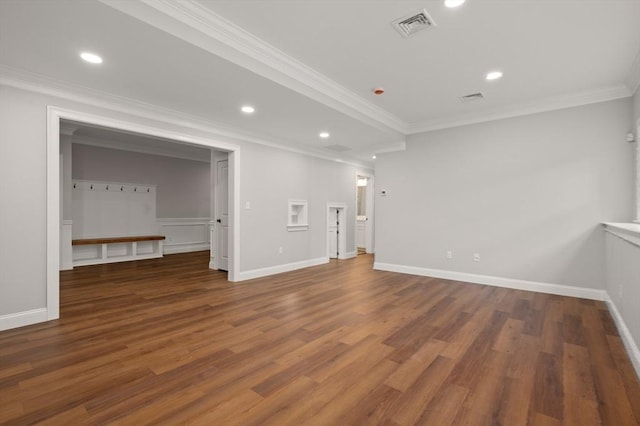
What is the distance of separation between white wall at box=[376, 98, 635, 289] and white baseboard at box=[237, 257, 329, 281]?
1.75 meters

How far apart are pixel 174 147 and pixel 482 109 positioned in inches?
286

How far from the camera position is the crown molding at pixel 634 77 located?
3.29 meters

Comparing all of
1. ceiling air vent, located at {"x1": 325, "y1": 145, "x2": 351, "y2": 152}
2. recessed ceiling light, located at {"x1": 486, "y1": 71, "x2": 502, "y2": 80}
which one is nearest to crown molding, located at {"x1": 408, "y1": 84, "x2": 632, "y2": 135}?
recessed ceiling light, located at {"x1": 486, "y1": 71, "x2": 502, "y2": 80}

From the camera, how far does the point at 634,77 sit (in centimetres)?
356

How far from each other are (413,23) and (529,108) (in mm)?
3078

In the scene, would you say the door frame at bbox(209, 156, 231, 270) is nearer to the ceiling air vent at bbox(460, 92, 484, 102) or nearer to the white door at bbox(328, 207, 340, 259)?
the white door at bbox(328, 207, 340, 259)

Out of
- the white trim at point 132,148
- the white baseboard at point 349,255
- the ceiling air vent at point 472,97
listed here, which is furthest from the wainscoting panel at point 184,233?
the ceiling air vent at point 472,97

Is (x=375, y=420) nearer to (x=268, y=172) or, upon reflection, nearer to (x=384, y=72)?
(x=384, y=72)

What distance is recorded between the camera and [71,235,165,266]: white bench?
6.58m

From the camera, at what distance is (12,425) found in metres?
1.69

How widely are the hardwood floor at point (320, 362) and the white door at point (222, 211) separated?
1.97 metres


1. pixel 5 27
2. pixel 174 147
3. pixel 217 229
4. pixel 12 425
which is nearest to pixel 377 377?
pixel 12 425

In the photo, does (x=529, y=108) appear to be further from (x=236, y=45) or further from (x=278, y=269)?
(x=278, y=269)

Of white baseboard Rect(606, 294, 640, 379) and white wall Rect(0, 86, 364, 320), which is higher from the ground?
white wall Rect(0, 86, 364, 320)
